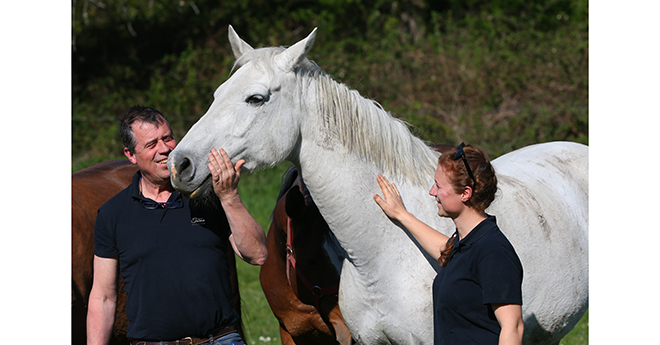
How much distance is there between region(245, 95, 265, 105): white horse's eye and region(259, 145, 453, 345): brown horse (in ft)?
3.03

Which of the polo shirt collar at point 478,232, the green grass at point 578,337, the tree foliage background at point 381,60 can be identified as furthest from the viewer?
the tree foliage background at point 381,60

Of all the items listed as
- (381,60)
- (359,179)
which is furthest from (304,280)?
(381,60)

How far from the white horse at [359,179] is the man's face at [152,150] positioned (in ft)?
0.92

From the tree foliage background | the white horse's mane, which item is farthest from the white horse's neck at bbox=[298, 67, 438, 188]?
the tree foliage background

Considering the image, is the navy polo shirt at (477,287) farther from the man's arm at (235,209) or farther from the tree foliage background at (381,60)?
the tree foliage background at (381,60)

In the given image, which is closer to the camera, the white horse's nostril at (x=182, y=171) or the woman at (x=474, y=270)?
the woman at (x=474, y=270)

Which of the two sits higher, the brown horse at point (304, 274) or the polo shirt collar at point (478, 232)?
the polo shirt collar at point (478, 232)

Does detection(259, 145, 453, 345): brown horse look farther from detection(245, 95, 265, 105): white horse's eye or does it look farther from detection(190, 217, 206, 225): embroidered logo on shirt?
detection(245, 95, 265, 105): white horse's eye

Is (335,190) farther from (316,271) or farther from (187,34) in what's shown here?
(187,34)

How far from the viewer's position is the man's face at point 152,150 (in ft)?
8.36

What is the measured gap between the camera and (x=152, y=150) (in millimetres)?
2559

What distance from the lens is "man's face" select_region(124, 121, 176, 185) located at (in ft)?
8.36

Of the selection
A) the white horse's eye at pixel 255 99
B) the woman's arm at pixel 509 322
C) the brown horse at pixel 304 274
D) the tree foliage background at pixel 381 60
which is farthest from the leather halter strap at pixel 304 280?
the tree foliage background at pixel 381 60

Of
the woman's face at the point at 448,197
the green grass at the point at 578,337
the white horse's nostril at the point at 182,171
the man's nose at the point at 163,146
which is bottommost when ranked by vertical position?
the green grass at the point at 578,337
